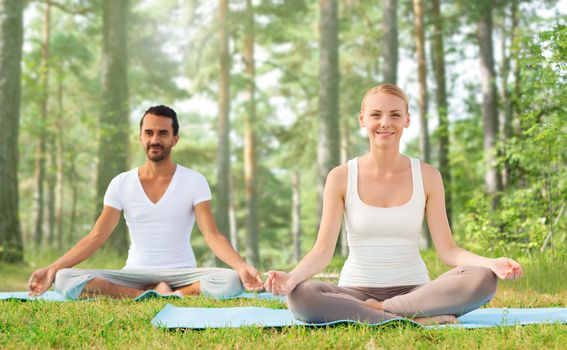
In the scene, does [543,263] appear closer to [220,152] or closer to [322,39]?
[322,39]

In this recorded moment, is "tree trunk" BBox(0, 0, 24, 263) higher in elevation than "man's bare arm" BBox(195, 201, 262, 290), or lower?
higher

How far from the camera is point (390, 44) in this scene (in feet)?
43.2

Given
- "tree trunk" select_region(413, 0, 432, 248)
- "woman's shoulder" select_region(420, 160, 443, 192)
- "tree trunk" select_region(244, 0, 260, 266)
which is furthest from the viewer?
"tree trunk" select_region(244, 0, 260, 266)

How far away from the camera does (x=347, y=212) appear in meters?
4.24

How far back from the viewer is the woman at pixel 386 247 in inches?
156

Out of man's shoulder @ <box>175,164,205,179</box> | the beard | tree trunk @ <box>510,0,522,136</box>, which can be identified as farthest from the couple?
tree trunk @ <box>510,0,522,136</box>

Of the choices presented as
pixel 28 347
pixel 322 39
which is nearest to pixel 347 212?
pixel 28 347

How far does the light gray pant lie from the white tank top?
159cm

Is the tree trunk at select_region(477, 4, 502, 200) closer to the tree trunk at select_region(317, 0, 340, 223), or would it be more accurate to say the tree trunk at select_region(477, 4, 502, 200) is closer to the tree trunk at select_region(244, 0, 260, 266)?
the tree trunk at select_region(317, 0, 340, 223)

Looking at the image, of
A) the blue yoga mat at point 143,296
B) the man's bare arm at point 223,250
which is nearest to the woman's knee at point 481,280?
the man's bare arm at point 223,250

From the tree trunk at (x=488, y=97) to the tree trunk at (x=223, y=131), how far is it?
640 cm

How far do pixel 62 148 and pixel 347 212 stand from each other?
1942 cm

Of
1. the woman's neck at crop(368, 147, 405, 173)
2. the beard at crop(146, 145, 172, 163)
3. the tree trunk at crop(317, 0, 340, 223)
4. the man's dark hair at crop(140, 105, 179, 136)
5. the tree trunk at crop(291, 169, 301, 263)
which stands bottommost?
the tree trunk at crop(291, 169, 301, 263)

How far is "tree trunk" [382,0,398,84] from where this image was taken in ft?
43.2
